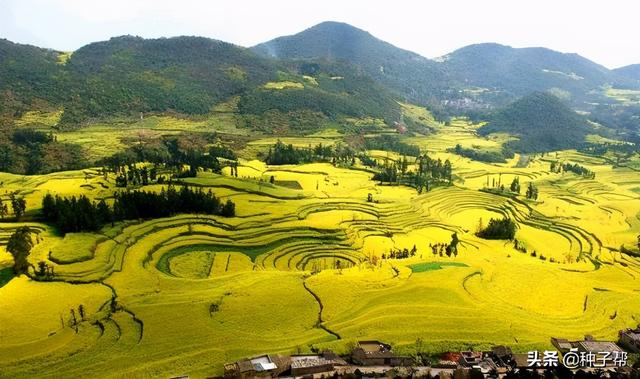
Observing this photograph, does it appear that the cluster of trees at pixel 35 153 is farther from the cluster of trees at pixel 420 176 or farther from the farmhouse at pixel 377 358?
the farmhouse at pixel 377 358

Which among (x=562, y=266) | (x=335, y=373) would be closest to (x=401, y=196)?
(x=562, y=266)

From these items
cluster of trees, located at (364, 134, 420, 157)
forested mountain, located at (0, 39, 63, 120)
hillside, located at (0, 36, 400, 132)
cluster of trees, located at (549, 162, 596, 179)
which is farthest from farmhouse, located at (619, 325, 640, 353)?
forested mountain, located at (0, 39, 63, 120)

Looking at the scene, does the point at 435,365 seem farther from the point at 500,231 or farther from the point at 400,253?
the point at 500,231

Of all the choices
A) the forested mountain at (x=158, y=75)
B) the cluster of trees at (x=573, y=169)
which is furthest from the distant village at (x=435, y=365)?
the forested mountain at (x=158, y=75)

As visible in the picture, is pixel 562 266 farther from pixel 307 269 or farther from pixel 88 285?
pixel 88 285

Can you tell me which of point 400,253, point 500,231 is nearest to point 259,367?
point 400,253

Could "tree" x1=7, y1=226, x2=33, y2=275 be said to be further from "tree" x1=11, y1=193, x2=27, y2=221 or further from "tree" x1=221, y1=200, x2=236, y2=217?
"tree" x1=221, y1=200, x2=236, y2=217

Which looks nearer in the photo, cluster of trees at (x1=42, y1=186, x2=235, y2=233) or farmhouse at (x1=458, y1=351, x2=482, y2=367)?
farmhouse at (x1=458, y1=351, x2=482, y2=367)
